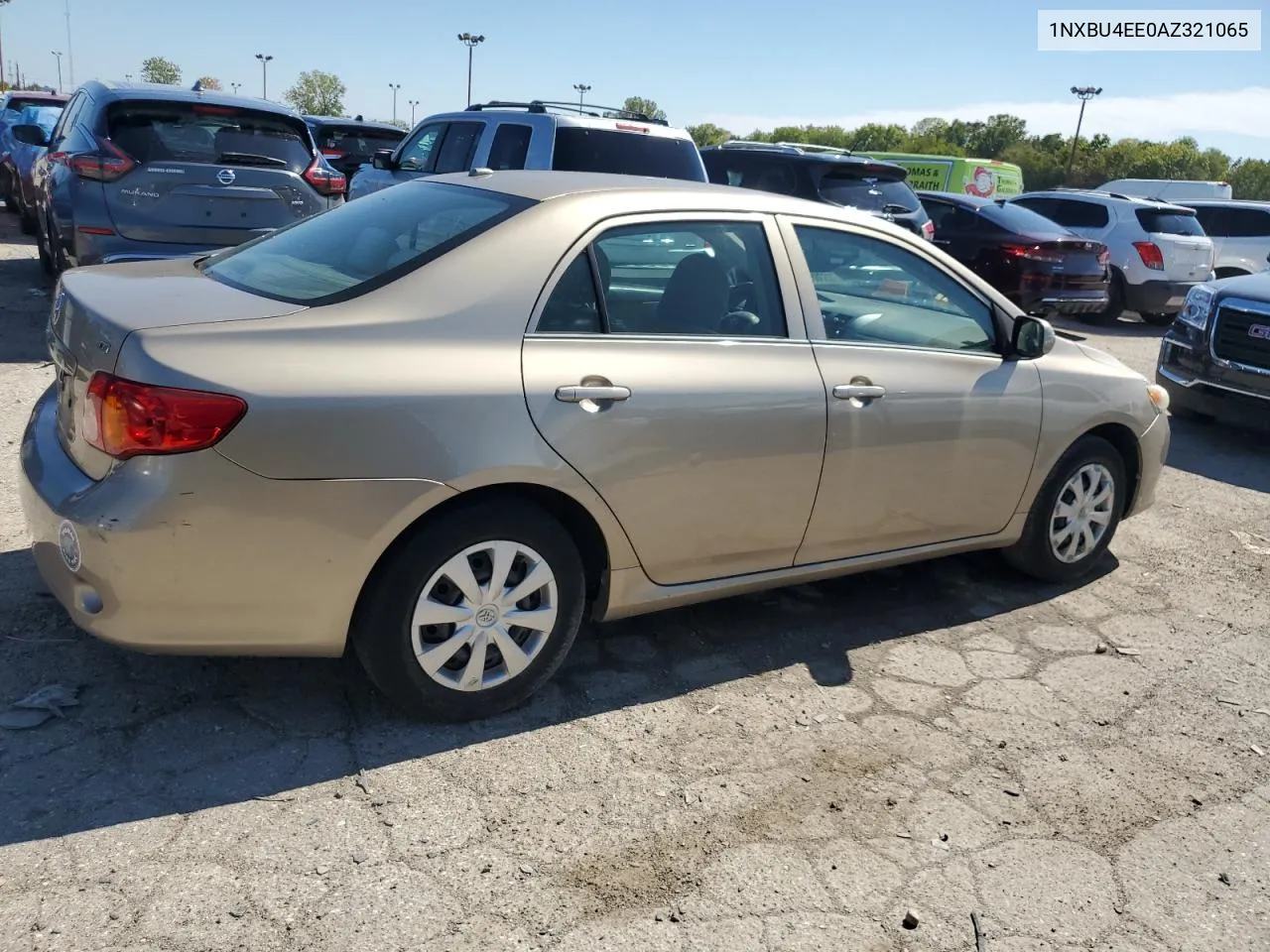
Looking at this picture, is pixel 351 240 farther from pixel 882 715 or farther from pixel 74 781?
pixel 882 715

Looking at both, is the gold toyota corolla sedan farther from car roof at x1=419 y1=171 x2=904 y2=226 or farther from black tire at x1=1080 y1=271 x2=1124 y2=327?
black tire at x1=1080 y1=271 x2=1124 y2=327

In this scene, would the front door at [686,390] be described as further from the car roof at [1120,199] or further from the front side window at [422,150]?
the car roof at [1120,199]

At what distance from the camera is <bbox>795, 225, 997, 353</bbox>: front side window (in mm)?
4051

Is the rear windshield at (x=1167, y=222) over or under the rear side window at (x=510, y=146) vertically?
under

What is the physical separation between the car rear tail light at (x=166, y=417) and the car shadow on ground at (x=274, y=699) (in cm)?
87

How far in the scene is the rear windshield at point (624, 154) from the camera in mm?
8492

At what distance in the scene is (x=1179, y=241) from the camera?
14.4 meters

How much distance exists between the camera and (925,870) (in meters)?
2.94

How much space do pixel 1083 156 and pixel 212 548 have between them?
63745 millimetres

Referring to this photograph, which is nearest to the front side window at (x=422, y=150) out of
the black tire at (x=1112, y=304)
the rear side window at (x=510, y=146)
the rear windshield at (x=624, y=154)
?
the rear side window at (x=510, y=146)

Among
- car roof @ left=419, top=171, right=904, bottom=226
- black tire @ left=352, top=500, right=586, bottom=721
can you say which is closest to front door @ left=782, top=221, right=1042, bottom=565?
car roof @ left=419, top=171, right=904, bottom=226

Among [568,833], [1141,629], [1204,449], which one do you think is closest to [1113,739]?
[1141,629]

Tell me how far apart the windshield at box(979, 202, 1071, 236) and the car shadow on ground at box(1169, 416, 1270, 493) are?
4561 mm

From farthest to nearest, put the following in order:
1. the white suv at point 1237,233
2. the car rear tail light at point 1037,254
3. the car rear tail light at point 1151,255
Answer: the white suv at point 1237,233 < the car rear tail light at point 1151,255 < the car rear tail light at point 1037,254
